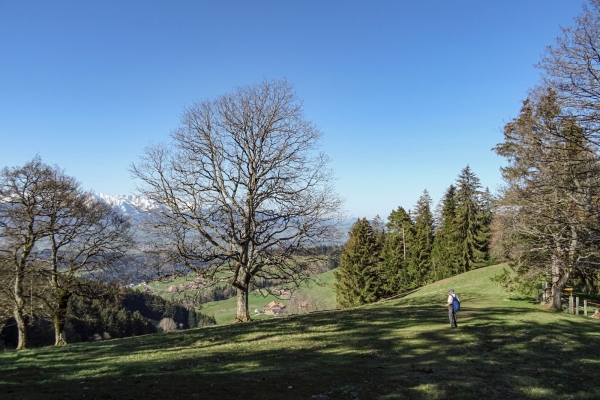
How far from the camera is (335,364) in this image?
432 inches

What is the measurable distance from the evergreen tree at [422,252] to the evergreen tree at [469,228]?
6.48 meters

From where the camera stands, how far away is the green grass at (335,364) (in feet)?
27.9

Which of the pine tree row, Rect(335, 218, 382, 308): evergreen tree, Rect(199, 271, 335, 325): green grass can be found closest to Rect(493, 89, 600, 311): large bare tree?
the pine tree row

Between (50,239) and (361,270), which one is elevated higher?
(50,239)

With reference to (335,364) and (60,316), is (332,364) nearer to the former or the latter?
(335,364)

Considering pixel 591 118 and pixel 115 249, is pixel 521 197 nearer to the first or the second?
pixel 591 118

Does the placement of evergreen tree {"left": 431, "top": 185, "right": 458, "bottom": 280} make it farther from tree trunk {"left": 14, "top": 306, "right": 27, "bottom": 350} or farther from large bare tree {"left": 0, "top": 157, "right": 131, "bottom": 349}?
tree trunk {"left": 14, "top": 306, "right": 27, "bottom": 350}

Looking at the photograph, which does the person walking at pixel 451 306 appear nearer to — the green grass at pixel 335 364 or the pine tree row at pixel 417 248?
the green grass at pixel 335 364

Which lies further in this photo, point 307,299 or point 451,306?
point 307,299

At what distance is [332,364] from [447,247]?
172 feet

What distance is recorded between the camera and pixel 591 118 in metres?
13.4

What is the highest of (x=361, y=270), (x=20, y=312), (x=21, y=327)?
(x=20, y=312)

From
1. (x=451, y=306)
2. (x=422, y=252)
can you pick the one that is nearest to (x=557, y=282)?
(x=451, y=306)

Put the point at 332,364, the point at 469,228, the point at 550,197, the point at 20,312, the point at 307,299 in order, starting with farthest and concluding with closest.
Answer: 1. the point at 307,299
2. the point at 469,228
3. the point at 20,312
4. the point at 550,197
5. the point at 332,364
